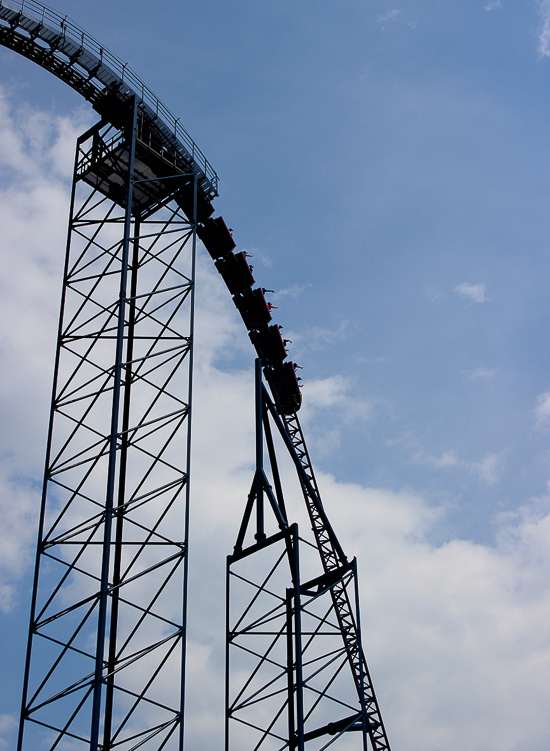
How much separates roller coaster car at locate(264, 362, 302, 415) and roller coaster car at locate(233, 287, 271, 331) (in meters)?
2.81

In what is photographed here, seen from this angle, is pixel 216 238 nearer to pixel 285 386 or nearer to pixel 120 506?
pixel 285 386

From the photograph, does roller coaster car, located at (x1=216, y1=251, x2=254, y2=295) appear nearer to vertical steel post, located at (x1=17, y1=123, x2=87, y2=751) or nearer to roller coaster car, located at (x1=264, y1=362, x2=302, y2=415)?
roller coaster car, located at (x1=264, y1=362, x2=302, y2=415)

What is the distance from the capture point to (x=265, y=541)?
21.2 metres

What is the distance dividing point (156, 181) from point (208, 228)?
6185mm

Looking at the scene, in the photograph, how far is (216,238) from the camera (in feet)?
103


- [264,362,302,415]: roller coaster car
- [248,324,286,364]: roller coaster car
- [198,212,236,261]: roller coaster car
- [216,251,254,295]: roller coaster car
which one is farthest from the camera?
[264,362,302,415]: roller coaster car

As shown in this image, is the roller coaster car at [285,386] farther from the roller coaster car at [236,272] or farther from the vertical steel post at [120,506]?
the vertical steel post at [120,506]

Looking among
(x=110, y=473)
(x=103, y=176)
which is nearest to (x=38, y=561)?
(x=110, y=473)

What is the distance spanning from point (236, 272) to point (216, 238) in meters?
1.77

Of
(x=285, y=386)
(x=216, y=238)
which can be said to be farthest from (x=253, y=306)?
(x=285, y=386)

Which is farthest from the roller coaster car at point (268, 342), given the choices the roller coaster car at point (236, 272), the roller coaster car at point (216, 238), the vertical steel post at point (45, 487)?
the vertical steel post at point (45, 487)

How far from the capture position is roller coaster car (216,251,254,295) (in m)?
31.9

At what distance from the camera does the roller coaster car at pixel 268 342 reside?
34.3 m

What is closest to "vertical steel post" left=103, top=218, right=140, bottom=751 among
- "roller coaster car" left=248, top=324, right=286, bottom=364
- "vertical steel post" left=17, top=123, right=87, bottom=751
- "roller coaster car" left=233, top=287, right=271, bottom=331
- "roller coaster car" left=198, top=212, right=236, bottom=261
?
"vertical steel post" left=17, top=123, right=87, bottom=751
